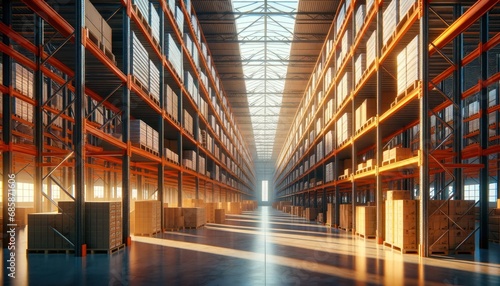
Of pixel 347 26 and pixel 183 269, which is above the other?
pixel 347 26

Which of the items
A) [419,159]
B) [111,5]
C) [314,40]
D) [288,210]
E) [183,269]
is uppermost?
[314,40]

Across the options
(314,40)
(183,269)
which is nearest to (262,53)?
(314,40)

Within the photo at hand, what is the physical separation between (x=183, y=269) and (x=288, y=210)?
32218 mm

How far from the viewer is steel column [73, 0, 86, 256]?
8.67 m

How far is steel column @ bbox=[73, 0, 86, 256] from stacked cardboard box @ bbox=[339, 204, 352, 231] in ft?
33.2

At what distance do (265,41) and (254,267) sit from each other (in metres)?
17.1

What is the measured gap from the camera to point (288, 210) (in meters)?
39.1

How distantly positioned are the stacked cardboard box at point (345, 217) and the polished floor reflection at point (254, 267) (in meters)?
5.42

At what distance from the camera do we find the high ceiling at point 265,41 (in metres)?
21.2

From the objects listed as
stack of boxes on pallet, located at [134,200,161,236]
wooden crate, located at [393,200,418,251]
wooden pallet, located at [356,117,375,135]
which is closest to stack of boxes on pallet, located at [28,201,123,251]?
stack of boxes on pallet, located at [134,200,161,236]

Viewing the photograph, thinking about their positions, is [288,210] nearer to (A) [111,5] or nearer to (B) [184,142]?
(B) [184,142]

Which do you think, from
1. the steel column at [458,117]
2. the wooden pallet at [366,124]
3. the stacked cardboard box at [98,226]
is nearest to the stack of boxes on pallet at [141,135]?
the stacked cardboard box at [98,226]

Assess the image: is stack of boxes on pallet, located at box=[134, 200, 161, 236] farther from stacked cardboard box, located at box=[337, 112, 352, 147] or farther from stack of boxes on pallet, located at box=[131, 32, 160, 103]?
stacked cardboard box, located at box=[337, 112, 352, 147]

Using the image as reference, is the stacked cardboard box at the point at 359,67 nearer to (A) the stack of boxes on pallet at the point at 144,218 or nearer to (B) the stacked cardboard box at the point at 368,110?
(B) the stacked cardboard box at the point at 368,110
